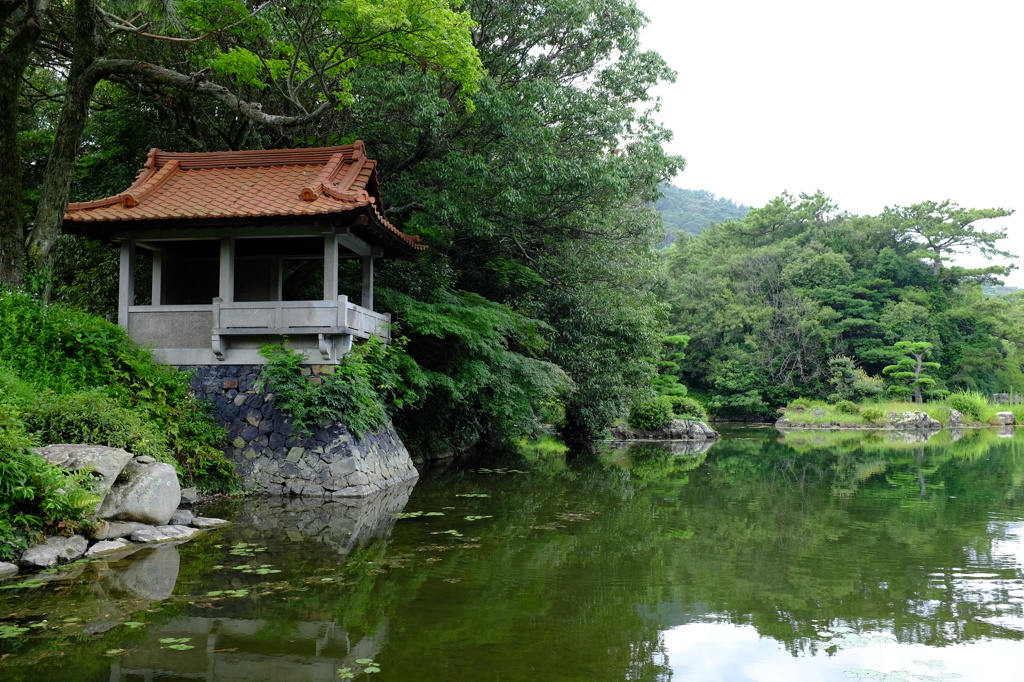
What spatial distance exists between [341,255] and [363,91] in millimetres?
4445

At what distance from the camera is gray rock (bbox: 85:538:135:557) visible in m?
7.43

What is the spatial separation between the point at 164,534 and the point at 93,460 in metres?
1.06

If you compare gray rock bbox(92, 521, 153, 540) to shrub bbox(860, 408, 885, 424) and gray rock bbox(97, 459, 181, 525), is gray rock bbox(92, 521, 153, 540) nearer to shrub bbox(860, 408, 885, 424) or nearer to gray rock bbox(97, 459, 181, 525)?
gray rock bbox(97, 459, 181, 525)

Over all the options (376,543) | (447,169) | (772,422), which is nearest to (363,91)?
(447,169)

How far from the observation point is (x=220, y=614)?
5.52m

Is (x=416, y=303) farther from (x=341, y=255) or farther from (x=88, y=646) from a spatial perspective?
(x=88, y=646)

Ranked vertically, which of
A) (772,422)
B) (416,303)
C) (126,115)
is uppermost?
(126,115)

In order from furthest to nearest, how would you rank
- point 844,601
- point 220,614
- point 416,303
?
point 416,303
point 844,601
point 220,614

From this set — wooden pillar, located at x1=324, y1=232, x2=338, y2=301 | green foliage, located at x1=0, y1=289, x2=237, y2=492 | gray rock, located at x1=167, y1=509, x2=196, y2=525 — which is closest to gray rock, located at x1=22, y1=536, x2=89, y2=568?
gray rock, located at x1=167, y1=509, x2=196, y2=525

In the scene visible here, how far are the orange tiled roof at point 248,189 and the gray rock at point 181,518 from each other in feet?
14.8

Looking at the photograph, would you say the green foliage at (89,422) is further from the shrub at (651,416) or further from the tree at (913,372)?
the tree at (913,372)

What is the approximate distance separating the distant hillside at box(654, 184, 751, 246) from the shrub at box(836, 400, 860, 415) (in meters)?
39.5

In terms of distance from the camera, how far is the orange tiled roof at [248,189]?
38.1 feet

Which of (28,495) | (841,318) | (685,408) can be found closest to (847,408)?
(841,318)
